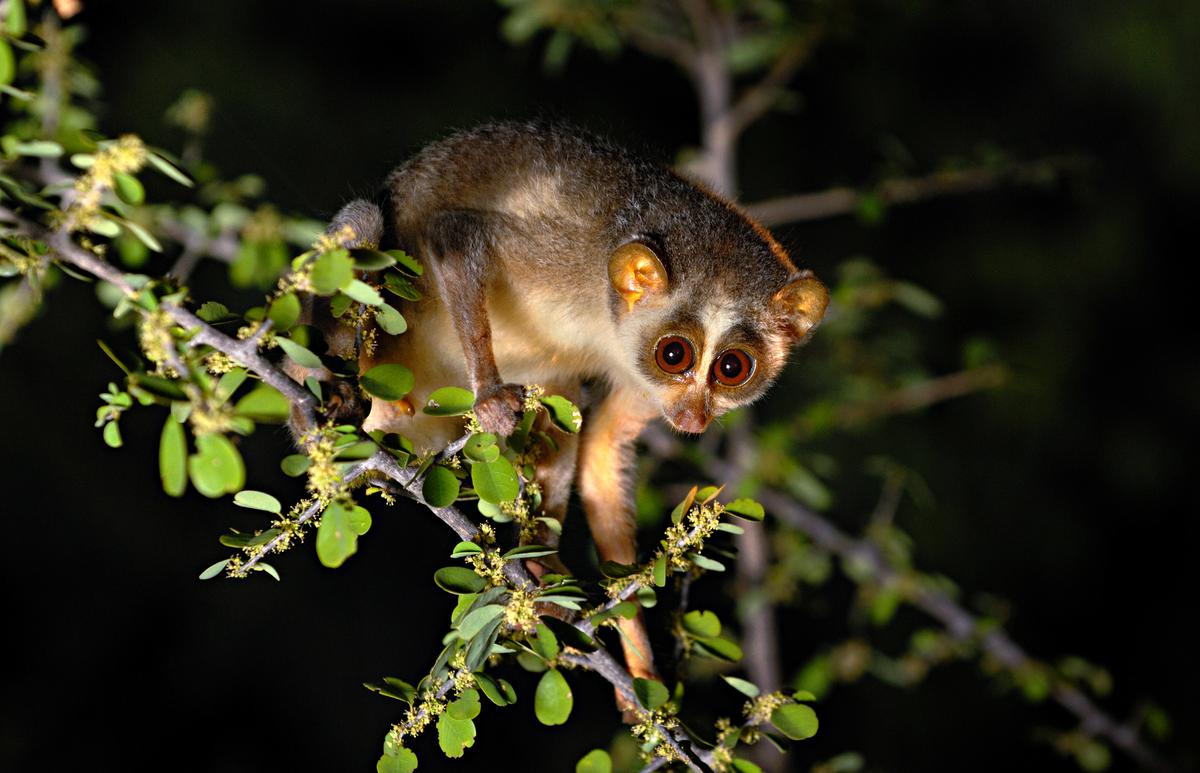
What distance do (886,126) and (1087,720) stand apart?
5934 millimetres

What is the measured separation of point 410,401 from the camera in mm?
2555

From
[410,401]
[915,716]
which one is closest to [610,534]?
[410,401]

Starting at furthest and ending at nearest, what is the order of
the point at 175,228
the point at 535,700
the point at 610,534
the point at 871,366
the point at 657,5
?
the point at 657,5
the point at 871,366
the point at 175,228
the point at 610,534
the point at 535,700

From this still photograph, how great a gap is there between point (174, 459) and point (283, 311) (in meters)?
0.28

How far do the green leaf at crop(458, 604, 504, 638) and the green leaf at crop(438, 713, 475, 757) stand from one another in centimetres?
16

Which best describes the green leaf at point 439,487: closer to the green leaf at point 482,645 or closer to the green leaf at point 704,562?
the green leaf at point 482,645

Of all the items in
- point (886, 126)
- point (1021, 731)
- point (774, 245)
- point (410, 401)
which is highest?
point (886, 126)

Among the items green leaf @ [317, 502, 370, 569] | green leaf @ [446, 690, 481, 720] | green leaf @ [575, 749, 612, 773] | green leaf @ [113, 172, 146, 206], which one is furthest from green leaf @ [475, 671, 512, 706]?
green leaf @ [113, 172, 146, 206]

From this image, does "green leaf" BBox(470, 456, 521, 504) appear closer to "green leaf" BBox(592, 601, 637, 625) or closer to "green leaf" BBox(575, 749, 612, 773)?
"green leaf" BBox(592, 601, 637, 625)

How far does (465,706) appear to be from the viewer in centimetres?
167

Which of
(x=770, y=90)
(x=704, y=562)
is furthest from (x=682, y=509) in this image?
(x=770, y=90)

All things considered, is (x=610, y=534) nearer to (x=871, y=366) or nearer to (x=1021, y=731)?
(x=871, y=366)

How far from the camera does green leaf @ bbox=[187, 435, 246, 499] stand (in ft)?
4.30

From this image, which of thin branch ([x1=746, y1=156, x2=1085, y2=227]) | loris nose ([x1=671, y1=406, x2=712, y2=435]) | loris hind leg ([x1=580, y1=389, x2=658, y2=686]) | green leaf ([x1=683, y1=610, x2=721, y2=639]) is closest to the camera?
green leaf ([x1=683, y1=610, x2=721, y2=639])
